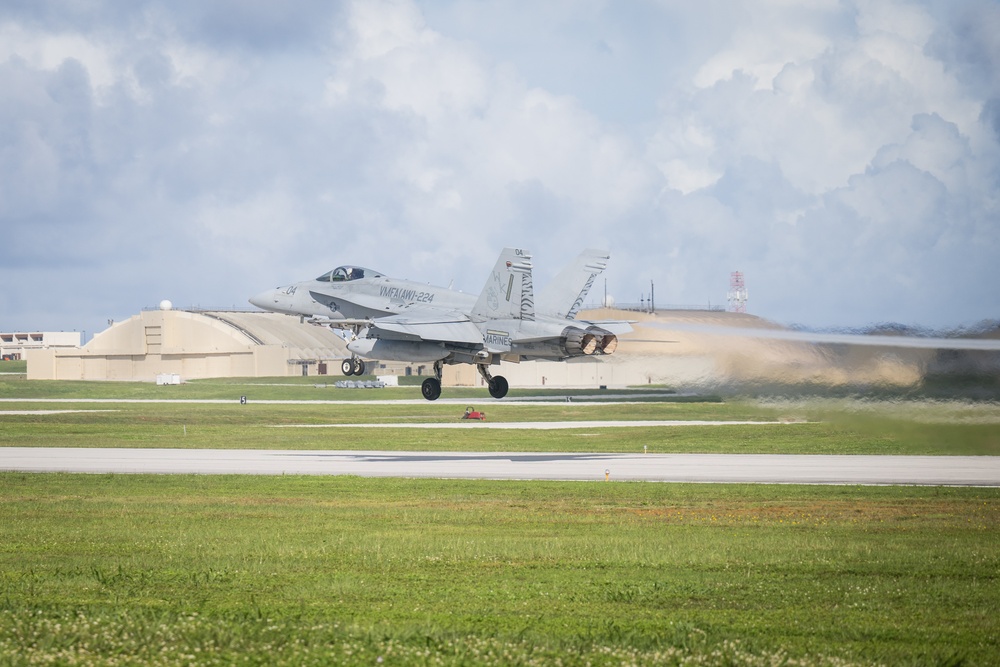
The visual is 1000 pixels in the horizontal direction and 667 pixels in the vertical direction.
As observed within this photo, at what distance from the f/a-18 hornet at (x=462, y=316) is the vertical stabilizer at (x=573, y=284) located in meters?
0.04

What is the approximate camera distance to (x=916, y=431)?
29.2 metres

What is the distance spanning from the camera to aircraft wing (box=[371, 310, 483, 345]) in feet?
153

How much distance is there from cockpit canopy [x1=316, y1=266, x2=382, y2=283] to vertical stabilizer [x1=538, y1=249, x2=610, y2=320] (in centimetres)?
904

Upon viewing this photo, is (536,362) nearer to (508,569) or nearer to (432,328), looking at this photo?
(432,328)

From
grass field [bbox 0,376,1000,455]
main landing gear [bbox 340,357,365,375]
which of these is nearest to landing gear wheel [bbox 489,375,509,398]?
grass field [bbox 0,376,1000,455]

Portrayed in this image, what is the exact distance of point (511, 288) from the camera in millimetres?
45250

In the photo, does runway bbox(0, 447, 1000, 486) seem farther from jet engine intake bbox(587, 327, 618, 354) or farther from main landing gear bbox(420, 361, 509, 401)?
jet engine intake bbox(587, 327, 618, 354)

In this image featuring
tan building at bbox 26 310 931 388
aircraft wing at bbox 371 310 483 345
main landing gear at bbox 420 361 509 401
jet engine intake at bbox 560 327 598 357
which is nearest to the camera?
tan building at bbox 26 310 931 388

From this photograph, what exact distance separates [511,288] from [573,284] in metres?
2.41

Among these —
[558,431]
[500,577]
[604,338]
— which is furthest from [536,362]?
[500,577]

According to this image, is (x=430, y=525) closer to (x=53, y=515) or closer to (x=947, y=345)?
(x=53, y=515)

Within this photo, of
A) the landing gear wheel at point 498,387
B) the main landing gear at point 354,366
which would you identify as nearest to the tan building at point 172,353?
the landing gear wheel at point 498,387

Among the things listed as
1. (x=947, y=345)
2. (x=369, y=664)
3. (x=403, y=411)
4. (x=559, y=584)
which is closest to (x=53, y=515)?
(x=559, y=584)

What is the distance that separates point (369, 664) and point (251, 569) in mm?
7300
